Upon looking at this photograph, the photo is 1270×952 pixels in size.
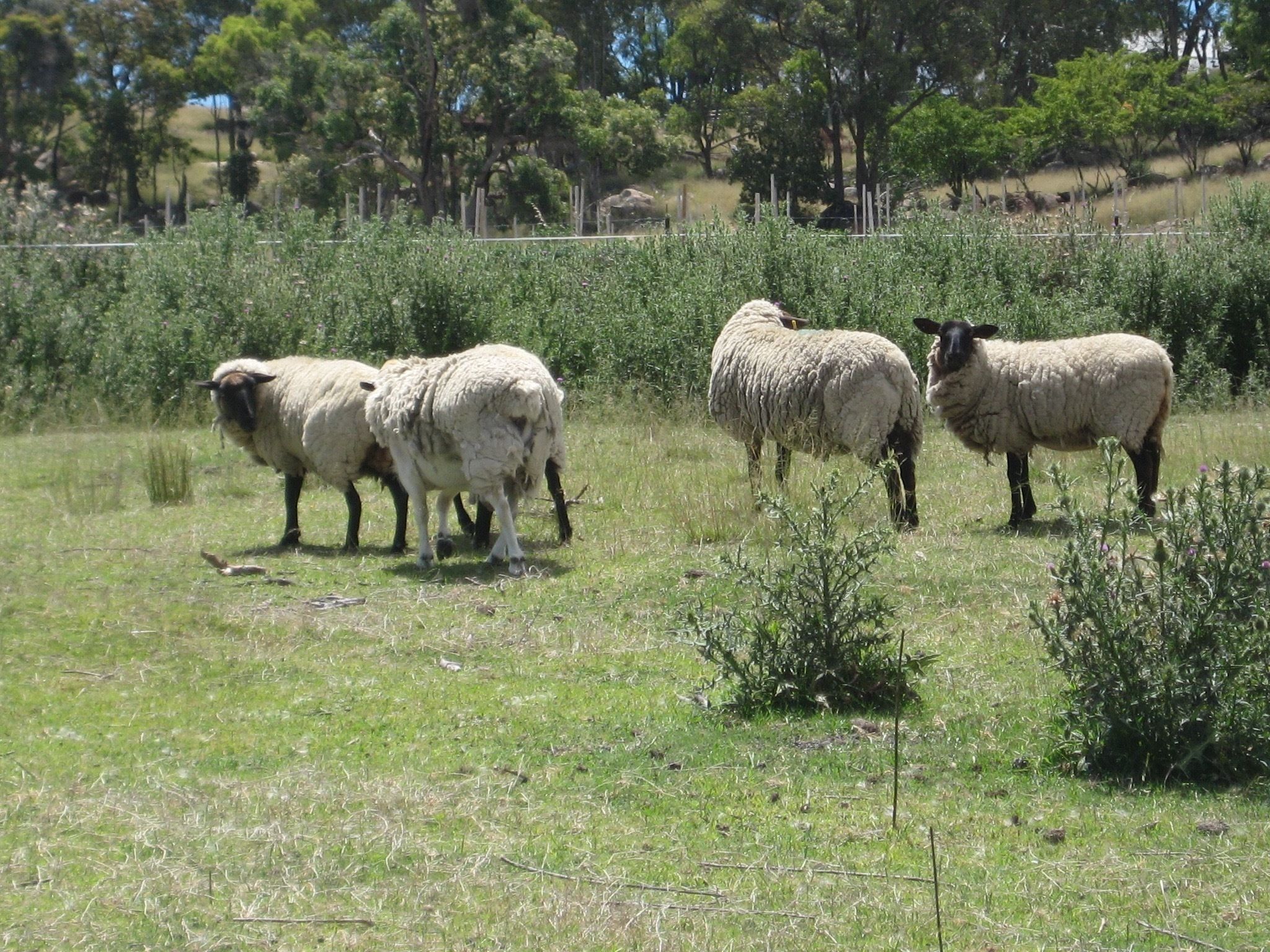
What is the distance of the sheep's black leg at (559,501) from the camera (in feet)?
38.1

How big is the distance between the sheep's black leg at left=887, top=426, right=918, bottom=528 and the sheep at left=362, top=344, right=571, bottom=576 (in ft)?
9.03

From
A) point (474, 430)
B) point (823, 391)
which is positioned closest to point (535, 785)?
point (474, 430)

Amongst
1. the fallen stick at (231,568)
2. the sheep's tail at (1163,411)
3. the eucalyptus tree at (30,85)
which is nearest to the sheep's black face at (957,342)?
the sheep's tail at (1163,411)

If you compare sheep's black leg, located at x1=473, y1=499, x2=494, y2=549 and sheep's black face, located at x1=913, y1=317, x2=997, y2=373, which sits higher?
sheep's black face, located at x1=913, y1=317, x2=997, y2=373

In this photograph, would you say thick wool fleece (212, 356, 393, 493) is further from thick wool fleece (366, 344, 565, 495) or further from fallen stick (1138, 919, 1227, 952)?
fallen stick (1138, 919, 1227, 952)

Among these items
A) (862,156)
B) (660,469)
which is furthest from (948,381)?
(862,156)

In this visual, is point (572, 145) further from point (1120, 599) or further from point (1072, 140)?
point (1120, 599)

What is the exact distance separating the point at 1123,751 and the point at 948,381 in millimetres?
6681

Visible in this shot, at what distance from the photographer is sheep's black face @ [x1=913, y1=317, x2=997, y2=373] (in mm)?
12383

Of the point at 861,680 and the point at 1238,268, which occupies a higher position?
the point at 1238,268

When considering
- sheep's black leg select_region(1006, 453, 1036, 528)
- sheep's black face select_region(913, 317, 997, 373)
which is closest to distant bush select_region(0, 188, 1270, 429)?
sheep's black face select_region(913, 317, 997, 373)

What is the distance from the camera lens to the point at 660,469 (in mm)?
14352

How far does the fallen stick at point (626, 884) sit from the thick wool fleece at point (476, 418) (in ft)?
18.0

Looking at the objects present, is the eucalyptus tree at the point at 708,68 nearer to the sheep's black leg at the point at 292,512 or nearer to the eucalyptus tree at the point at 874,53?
the eucalyptus tree at the point at 874,53
